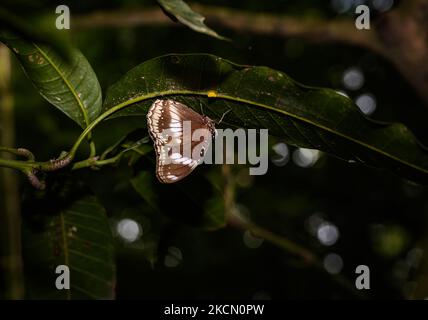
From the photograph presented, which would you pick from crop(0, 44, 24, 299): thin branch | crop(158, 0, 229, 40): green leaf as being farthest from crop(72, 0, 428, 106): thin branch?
crop(158, 0, 229, 40): green leaf

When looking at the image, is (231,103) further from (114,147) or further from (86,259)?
(86,259)

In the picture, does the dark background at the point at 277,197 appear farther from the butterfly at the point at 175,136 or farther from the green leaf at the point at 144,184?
the butterfly at the point at 175,136

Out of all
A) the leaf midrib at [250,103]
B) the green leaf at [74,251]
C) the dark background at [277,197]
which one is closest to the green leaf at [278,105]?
the leaf midrib at [250,103]

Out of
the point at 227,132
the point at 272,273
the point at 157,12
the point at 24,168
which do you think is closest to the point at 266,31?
the point at 157,12

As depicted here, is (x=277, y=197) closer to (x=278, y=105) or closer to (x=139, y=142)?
(x=139, y=142)

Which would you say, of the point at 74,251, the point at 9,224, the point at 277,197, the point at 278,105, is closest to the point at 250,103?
the point at 278,105
